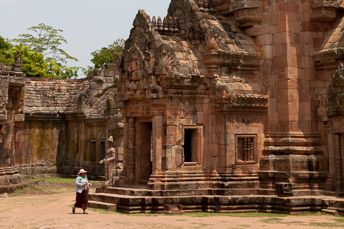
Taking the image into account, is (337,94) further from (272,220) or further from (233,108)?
(272,220)

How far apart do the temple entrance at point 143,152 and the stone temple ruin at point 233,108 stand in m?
0.03

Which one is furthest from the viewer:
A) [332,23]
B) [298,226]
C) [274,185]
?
[332,23]

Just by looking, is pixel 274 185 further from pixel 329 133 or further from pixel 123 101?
pixel 123 101

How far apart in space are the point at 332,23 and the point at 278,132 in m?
3.91

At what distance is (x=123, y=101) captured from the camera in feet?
62.0

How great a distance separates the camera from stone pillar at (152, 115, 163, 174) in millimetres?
16938

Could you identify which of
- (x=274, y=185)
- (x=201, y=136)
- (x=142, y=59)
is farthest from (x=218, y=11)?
(x=274, y=185)

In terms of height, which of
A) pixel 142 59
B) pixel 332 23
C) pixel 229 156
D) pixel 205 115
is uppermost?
pixel 332 23

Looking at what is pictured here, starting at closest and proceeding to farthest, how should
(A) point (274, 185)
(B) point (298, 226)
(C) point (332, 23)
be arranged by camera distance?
(B) point (298, 226) < (A) point (274, 185) < (C) point (332, 23)

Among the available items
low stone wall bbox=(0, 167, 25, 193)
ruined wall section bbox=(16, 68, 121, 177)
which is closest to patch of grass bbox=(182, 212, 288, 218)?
low stone wall bbox=(0, 167, 25, 193)

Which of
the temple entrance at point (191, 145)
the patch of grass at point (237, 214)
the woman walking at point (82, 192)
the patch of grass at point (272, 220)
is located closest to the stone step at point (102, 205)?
the woman walking at point (82, 192)

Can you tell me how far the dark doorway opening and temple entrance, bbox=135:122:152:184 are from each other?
151 cm

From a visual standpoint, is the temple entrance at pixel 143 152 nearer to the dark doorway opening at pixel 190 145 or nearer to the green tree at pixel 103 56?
the dark doorway opening at pixel 190 145

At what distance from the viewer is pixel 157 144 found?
1700cm
